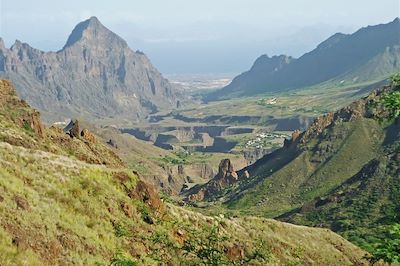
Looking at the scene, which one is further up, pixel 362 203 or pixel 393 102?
pixel 393 102

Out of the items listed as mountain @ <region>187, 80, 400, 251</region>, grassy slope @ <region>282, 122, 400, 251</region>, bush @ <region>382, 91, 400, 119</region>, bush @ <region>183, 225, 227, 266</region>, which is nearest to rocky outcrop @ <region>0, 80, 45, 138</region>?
mountain @ <region>187, 80, 400, 251</region>

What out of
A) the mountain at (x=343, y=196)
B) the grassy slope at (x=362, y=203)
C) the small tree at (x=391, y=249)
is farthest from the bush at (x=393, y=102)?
the grassy slope at (x=362, y=203)

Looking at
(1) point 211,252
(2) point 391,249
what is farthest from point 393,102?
(1) point 211,252

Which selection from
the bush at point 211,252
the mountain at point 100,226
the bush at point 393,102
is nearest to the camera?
the bush at point 393,102

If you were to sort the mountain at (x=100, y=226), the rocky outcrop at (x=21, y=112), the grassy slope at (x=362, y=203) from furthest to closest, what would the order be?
the grassy slope at (x=362, y=203)
the rocky outcrop at (x=21, y=112)
the mountain at (x=100, y=226)

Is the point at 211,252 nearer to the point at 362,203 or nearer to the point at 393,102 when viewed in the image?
the point at 393,102

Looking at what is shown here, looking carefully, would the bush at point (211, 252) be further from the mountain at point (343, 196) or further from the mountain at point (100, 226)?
the mountain at point (343, 196)

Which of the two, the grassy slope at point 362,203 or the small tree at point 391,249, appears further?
the grassy slope at point 362,203

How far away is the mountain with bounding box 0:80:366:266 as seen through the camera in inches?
1033

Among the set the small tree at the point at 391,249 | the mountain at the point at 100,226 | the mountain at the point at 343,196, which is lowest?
the mountain at the point at 343,196

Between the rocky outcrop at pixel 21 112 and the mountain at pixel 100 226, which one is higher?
the rocky outcrop at pixel 21 112

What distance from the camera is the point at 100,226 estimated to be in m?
37.3

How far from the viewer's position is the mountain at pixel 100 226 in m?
26.2

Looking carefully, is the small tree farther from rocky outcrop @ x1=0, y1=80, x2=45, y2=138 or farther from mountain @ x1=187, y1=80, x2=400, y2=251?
mountain @ x1=187, y1=80, x2=400, y2=251
